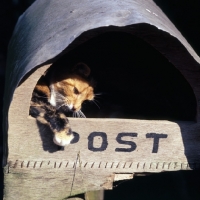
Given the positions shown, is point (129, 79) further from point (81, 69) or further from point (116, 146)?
point (116, 146)

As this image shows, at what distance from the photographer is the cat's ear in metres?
2.51

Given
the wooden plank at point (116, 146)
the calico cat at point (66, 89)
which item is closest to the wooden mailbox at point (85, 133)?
the wooden plank at point (116, 146)

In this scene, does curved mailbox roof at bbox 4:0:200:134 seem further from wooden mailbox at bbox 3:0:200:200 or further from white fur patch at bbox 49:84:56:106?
white fur patch at bbox 49:84:56:106

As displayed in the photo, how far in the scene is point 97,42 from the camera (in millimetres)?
2814

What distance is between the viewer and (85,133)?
6.89 feet

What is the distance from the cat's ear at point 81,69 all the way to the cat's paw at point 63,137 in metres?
0.53

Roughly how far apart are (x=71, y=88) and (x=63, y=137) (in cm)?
51

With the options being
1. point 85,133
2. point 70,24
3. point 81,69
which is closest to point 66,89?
point 81,69

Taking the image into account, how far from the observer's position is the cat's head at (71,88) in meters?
2.48

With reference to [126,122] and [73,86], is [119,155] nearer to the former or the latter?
[126,122]

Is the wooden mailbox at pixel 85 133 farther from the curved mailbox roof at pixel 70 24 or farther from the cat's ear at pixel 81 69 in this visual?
the cat's ear at pixel 81 69

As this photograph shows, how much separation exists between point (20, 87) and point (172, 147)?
72 cm

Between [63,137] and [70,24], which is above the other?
[70,24]

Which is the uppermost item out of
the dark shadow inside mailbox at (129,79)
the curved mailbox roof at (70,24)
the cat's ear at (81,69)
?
the curved mailbox roof at (70,24)
